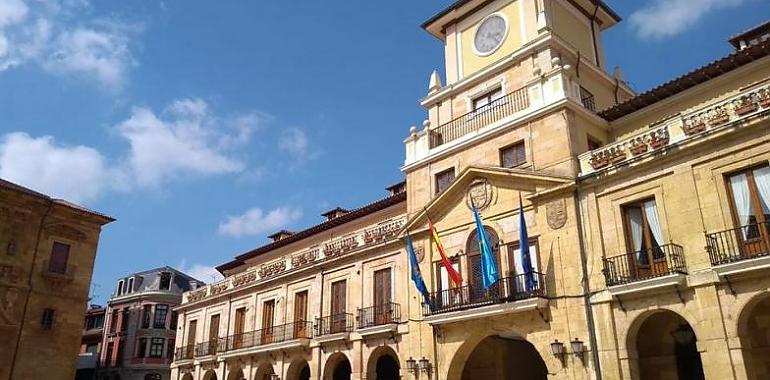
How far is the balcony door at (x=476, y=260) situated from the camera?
18562 millimetres

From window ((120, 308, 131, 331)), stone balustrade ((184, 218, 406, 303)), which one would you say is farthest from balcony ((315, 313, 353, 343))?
window ((120, 308, 131, 331))

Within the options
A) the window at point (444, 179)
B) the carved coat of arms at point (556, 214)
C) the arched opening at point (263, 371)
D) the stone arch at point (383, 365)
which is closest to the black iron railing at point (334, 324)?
the stone arch at point (383, 365)

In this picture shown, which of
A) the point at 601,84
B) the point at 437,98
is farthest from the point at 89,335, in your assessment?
the point at 601,84

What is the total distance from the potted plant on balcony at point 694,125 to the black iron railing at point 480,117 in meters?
5.23

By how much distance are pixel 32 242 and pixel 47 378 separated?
682 cm

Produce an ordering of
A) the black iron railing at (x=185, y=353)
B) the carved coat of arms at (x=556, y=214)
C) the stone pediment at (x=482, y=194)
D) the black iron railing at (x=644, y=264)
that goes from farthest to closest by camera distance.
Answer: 1. the black iron railing at (x=185, y=353)
2. the stone pediment at (x=482, y=194)
3. the carved coat of arms at (x=556, y=214)
4. the black iron railing at (x=644, y=264)

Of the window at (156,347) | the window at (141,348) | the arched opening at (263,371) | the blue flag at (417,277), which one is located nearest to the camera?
the blue flag at (417,277)

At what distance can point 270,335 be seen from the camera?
27.2 m

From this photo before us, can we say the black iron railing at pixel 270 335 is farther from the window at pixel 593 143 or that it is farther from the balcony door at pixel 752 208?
the balcony door at pixel 752 208

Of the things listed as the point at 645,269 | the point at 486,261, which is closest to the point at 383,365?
the point at 486,261

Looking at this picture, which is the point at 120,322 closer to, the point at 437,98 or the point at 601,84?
the point at 437,98

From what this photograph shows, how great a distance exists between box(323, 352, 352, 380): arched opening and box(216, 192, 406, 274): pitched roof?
6.28 m

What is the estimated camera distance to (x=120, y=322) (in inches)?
2112

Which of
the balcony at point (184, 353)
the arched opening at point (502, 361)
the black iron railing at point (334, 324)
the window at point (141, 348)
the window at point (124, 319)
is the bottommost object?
the arched opening at point (502, 361)
